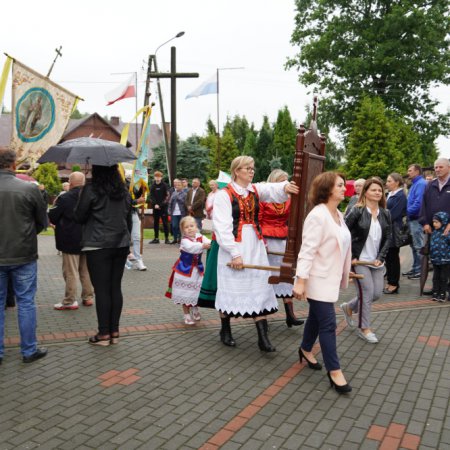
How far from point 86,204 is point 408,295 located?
17.7 feet

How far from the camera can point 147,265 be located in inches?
452

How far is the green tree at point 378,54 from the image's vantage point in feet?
93.0

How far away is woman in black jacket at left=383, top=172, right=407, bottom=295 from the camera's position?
8359mm

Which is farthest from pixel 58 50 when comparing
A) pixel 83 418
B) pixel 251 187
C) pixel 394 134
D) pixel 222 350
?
pixel 394 134

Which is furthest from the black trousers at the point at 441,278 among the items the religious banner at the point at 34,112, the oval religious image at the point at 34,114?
A: the oval religious image at the point at 34,114

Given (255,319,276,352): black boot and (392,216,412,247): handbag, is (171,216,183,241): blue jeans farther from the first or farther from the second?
(255,319,276,352): black boot

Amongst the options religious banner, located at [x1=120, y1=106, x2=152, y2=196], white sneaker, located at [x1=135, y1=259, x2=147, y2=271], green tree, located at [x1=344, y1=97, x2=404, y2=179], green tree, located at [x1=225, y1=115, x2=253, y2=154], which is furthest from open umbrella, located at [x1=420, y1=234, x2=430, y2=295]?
green tree, located at [x1=225, y1=115, x2=253, y2=154]

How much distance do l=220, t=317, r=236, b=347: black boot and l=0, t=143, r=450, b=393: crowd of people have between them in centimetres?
1

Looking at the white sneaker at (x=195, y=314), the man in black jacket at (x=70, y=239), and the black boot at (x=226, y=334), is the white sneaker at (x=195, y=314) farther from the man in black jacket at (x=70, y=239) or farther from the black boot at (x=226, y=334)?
the man in black jacket at (x=70, y=239)

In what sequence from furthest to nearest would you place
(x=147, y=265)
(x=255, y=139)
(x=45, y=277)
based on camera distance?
1. (x=255, y=139)
2. (x=147, y=265)
3. (x=45, y=277)

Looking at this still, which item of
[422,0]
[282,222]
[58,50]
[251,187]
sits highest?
[422,0]

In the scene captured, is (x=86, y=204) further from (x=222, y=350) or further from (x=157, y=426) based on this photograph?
(x=157, y=426)

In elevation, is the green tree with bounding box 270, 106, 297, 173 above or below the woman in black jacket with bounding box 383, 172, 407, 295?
above

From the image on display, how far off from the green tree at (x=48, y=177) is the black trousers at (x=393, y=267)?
39.6 meters
